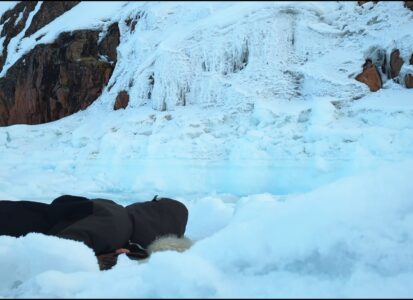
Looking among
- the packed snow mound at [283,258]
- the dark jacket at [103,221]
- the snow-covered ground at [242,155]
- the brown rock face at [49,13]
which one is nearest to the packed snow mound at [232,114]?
the snow-covered ground at [242,155]

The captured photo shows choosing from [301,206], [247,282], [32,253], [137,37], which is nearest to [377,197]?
[301,206]

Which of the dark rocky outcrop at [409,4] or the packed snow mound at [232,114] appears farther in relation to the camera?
the dark rocky outcrop at [409,4]

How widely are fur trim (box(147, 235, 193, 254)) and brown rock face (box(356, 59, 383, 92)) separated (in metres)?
6.30

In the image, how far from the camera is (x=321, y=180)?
5.88 meters

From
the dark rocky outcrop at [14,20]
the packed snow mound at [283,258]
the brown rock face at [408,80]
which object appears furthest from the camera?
A: the dark rocky outcrop at [14,20]

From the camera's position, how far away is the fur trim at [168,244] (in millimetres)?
2187

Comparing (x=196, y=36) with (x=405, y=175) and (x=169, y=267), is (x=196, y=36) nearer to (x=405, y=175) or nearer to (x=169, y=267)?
(x=405, y=175)

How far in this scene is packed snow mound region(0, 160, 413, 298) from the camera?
1212 millimetres

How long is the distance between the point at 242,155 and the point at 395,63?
3356 millimetres

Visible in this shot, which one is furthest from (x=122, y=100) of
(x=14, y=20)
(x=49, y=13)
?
(x=14, y=20)

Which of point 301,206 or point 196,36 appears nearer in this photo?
point 301,206

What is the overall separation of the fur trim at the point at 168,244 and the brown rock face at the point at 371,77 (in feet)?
20.7

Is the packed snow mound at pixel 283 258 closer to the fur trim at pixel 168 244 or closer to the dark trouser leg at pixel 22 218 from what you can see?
the fur trim at pixel 168 244

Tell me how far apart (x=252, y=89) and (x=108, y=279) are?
7.33m
